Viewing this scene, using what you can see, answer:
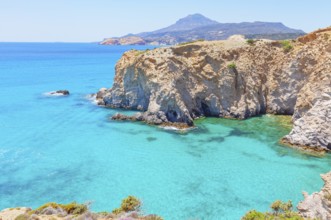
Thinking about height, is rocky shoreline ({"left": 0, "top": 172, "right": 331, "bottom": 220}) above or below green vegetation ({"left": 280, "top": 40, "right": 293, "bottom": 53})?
below

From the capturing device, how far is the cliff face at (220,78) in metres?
48.7

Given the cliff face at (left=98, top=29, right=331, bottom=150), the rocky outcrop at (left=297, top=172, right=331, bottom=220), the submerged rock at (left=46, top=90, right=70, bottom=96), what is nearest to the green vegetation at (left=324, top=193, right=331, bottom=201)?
the rocky outcrop at (left=297, top=172, right=331, bottom=220)

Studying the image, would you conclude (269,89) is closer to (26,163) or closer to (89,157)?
(89,157)

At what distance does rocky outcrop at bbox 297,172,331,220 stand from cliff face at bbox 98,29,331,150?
2722 centimetres

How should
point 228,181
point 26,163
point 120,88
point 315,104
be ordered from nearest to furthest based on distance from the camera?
point 228,181 < point 26,163 < point 315,104 < point 120,88

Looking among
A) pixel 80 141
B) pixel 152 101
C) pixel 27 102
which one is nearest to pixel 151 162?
pixel 80 141

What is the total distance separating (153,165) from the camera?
3334cm

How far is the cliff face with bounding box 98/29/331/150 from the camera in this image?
48.7 meters

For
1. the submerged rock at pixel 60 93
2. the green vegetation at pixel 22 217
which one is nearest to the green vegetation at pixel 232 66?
the submerged rock at pixel 60 93

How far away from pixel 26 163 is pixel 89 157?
252 inches

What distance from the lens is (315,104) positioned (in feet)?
130

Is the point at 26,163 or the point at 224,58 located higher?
the point at 224,58

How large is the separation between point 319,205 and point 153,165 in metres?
17.5

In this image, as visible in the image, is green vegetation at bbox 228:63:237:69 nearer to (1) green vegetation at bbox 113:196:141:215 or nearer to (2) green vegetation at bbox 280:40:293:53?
(2) green vegetation at bbox 280:40:293:53
